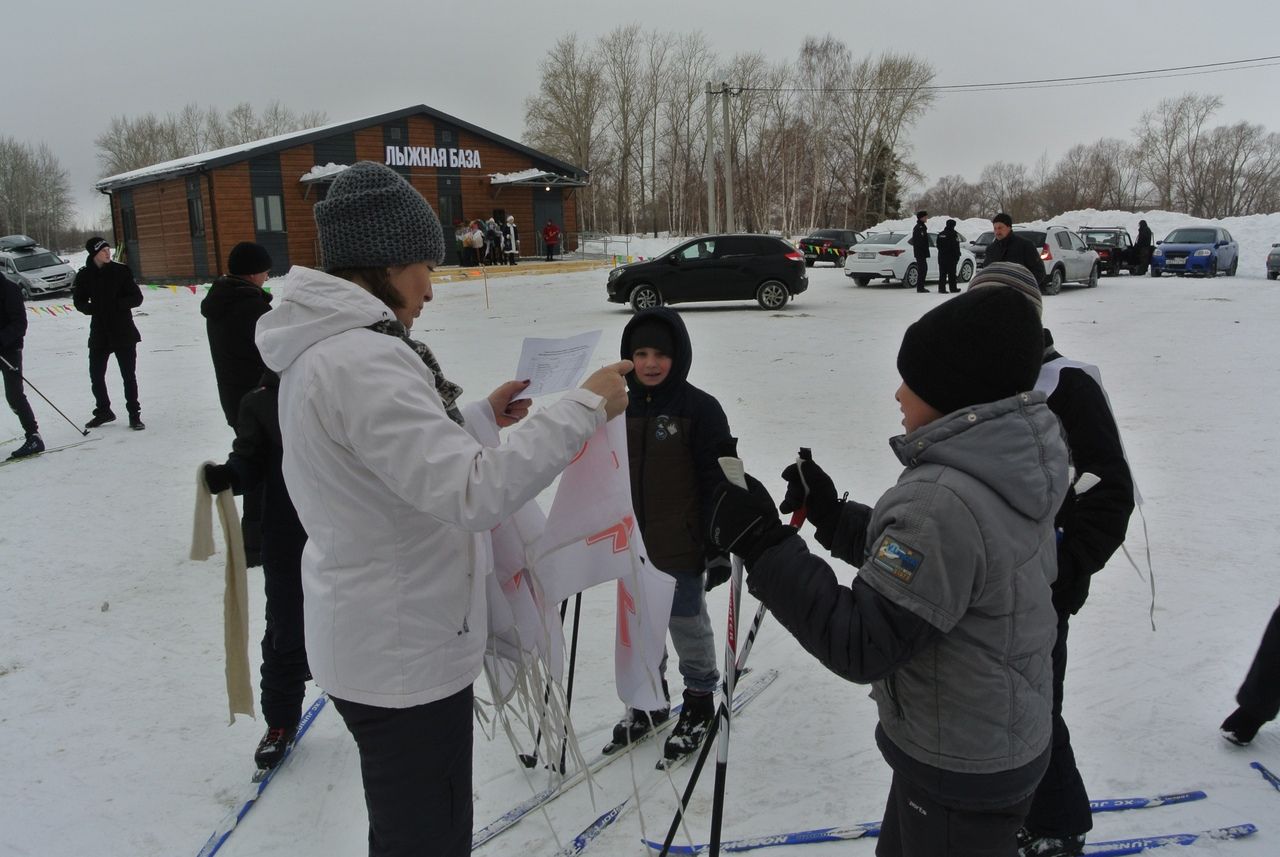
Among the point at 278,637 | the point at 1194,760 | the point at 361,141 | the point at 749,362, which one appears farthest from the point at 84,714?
the point at 361,141

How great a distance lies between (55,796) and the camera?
3082 mm

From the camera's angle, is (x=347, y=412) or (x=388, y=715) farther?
(x=388, y=715)

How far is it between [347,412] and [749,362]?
9.88 metres

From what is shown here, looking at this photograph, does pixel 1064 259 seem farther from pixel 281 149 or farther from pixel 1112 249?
pixel 281 149

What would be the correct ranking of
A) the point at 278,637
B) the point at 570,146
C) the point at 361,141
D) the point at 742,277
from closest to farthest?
the point at 278,637
the point at 742,277
the point at 361,141
the point at 570,146

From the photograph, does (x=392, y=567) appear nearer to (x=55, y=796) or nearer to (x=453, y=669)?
(x=453, y=669)

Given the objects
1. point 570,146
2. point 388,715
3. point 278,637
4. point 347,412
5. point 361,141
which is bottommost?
point 278,637

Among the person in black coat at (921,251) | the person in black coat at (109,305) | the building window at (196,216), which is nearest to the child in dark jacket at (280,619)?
the person in black coat at (109,305)

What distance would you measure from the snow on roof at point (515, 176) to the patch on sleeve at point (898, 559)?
100 feet

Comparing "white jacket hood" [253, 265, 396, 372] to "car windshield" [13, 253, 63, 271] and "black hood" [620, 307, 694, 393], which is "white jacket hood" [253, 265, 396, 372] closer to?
"black hood" [620, 307, 694, 393]

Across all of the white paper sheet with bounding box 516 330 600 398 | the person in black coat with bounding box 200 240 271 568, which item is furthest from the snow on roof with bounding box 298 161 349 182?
the white paper sheet with bounding box 516 330 600 398

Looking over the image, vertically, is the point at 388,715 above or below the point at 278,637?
above

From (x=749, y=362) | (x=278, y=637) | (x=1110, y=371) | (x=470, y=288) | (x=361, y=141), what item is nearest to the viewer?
(x=278, y=637)

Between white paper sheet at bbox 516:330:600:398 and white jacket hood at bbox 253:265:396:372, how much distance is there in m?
0.59
